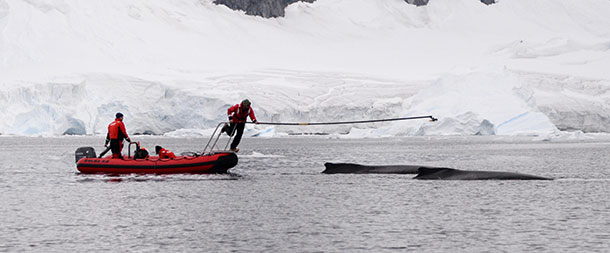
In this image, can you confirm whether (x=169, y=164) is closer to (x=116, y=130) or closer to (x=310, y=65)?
(x=116, y=130)

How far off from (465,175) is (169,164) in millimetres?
8745

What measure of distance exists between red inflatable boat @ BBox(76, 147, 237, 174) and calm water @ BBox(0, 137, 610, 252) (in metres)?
0.28

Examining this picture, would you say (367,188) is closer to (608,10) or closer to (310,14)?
(310,14)

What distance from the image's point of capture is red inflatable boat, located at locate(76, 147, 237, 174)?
2383cm

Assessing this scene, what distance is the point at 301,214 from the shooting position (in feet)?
51.8

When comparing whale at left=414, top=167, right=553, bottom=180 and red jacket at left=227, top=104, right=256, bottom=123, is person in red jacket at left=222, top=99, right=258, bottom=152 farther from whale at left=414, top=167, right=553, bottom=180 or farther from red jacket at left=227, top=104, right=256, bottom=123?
whale at left=414, top=167, right=553, bottom=180

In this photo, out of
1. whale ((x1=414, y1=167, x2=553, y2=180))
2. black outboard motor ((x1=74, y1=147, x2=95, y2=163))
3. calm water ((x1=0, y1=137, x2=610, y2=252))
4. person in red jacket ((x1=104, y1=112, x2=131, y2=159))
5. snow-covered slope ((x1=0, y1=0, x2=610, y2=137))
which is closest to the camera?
calm water ((x1=0, y1=137, x2=610, y2=252))

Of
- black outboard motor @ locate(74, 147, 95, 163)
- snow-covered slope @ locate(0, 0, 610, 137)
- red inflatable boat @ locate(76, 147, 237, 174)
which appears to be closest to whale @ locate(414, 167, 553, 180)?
red inflatable boat @ locate(76, 147, 237, 174)

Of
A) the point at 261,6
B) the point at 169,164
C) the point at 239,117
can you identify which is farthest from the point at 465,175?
the point at 261,6

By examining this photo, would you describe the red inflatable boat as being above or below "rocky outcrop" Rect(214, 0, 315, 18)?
below

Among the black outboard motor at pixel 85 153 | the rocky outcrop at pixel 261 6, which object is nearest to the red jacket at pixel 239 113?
the black outboard motor at pixel 85 153

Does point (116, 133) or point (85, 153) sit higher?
point (116, 133)

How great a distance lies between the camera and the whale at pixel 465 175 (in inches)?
899

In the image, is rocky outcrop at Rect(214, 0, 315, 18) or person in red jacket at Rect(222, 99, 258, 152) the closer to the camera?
person in red jacket at Rect(222, 99, 258, 152)
